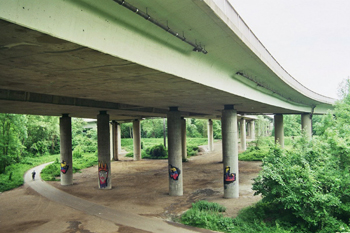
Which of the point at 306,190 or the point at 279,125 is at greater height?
the point at 279,125

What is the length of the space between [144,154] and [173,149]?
34379 mm

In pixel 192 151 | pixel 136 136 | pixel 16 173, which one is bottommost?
pixel 192 151

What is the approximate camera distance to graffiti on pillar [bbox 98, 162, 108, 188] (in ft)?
81.8

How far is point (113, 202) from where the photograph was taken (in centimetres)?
2033

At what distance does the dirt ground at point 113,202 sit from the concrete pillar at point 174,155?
88 cm

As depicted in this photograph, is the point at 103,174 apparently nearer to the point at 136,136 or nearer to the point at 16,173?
the point at 16,173

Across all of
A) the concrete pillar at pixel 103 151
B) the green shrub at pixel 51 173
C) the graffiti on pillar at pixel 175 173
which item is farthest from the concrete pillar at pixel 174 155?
the green shrub at pixel 51 173

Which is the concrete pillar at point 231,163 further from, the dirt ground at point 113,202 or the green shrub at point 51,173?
the green shrub at point 51,173

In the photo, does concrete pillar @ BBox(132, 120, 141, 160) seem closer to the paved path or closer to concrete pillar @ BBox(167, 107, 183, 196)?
the paved path

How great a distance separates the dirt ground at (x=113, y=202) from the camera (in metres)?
15.5

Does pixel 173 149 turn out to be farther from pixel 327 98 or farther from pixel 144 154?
pixel 144 154

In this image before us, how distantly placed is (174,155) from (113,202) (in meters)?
6.13

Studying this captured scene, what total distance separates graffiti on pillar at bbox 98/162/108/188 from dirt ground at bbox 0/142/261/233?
0.83m

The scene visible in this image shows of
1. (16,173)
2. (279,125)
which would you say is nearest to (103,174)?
(16,173)
